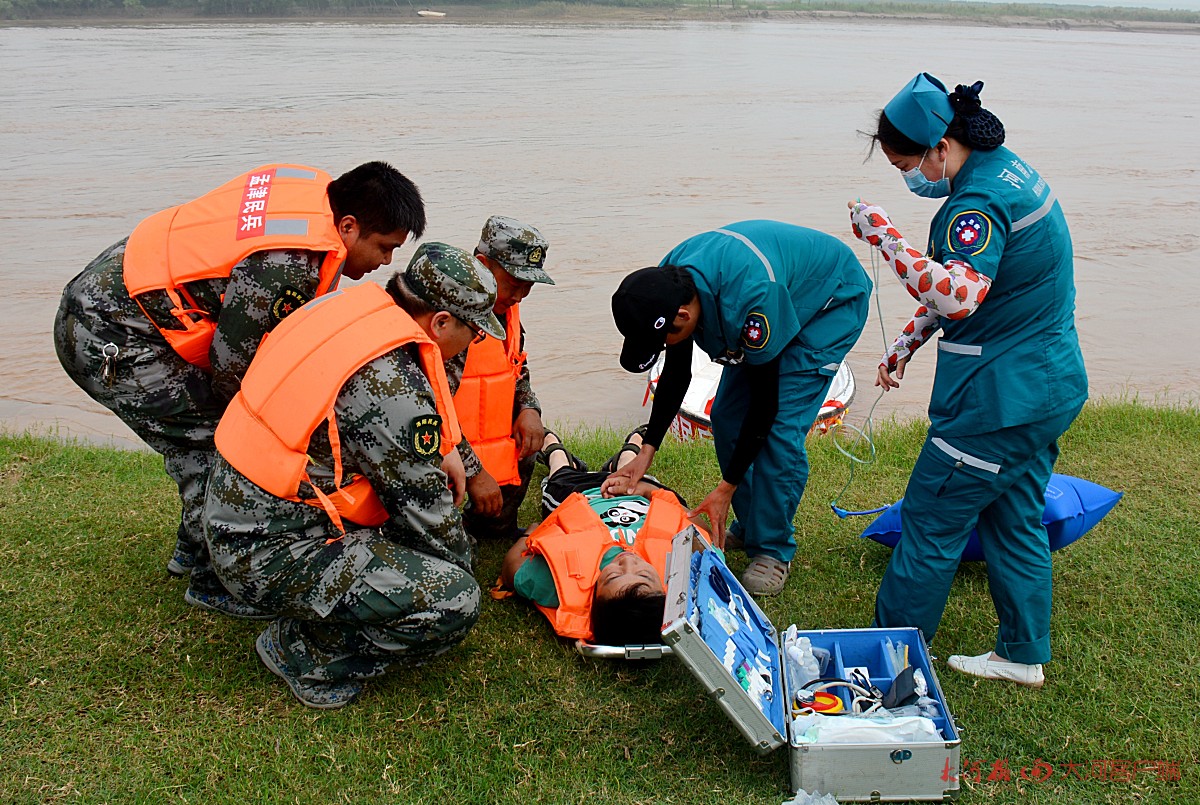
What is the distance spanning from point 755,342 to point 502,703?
5.57 feet

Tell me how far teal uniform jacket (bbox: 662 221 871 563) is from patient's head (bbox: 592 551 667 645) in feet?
2.41

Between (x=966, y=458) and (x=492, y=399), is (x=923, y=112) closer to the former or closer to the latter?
(x=966, y=458)

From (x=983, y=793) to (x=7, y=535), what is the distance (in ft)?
14.1

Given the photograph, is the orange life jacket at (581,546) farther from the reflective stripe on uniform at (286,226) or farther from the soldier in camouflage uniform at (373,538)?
the reflective stripe on uniform at (286,226)

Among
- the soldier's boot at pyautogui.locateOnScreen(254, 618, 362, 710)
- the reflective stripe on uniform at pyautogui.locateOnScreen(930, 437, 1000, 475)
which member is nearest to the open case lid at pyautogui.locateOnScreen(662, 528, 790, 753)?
the reflective stripe on uniform at pyautogui.locateOnScreen(930, 437, 1000, 475)

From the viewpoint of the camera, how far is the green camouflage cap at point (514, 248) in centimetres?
445

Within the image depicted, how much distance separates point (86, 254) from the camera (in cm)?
1184

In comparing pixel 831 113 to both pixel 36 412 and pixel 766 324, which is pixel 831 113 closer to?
pixel 36 412

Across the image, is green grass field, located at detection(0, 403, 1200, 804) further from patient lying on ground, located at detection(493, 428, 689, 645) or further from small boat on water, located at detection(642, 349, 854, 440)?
small boat on water, located at detection(642, 349, 854, 440)

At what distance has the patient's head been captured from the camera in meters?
3.91

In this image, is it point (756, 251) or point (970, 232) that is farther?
point (756, 251)

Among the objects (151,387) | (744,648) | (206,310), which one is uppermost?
(206,310)

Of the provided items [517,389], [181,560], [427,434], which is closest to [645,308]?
[427,434]

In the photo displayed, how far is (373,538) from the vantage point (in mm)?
3594
